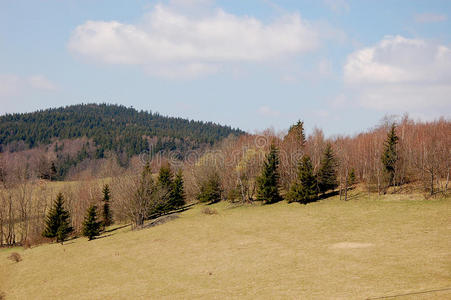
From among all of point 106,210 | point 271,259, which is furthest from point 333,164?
point 106,210

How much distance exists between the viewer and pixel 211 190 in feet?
264

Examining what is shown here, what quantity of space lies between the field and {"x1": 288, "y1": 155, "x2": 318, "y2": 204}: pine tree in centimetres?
580

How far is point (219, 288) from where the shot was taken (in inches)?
965

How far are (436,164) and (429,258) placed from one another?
33.2m

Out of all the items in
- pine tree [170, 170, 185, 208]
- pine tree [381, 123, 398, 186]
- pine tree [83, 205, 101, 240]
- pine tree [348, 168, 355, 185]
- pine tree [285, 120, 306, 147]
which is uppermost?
pine tree [285, 120, 306, 147]

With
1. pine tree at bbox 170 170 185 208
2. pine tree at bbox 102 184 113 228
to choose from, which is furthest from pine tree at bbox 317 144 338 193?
pine tree at bbox 102 184 113 228

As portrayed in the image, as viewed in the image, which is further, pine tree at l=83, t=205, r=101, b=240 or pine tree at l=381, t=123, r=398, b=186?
pine tree at l=381, t=123, r=398, b=186

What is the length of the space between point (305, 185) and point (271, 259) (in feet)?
111

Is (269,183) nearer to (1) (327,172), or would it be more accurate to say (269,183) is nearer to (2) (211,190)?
(1) (327,172)

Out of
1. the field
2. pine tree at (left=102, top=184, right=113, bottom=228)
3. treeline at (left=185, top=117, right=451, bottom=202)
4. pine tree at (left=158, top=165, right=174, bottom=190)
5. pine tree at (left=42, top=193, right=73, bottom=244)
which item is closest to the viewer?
the field

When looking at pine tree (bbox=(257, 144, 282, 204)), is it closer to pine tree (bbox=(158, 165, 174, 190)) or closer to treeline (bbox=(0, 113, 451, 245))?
treeline (bbox=(0, 113, 451, 245))

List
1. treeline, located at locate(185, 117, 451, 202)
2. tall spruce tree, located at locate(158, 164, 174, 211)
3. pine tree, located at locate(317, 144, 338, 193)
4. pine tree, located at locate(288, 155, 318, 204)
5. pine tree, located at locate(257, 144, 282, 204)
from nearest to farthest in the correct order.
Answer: treeline, located at locate(185, 117, 451, 202)
pine tree, located at locate(288, 155, 318, 204)
pine tree, located at locate(317, 144, 338, 193)
pine tree, located at locate(257, 144, 282, 204)
tall spruce tree, located at locate(158, 164, 174, 211)

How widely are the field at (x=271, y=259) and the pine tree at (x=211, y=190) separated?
23.7m

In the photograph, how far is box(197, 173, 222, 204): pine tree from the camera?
3184 inches
